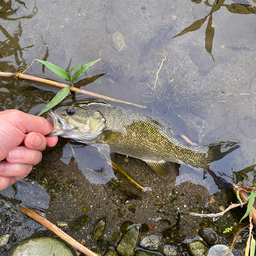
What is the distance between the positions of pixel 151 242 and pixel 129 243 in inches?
14.9

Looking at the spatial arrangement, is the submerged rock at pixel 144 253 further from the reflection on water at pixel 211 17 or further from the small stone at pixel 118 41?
the reflection on water at pixel 211 17

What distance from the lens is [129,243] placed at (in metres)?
3.21

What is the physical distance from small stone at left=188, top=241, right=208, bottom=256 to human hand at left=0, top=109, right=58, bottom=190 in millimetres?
2776

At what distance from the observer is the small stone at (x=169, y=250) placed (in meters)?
3.28

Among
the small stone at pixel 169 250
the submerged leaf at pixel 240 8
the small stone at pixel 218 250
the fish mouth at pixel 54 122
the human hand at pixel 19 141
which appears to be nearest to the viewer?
the human hand at pixel 19 141

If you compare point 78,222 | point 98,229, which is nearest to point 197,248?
point 98,229

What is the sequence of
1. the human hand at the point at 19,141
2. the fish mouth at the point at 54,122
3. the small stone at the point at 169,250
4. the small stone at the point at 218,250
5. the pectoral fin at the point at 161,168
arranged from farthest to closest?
the pectoral fin at the point at 161,168 → the small stone at the point at 169,250 → the small stone at the point at 218,250 → the fish mouth at the point at 54,122 → the human hand at the point at 19,141

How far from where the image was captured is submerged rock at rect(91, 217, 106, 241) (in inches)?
130

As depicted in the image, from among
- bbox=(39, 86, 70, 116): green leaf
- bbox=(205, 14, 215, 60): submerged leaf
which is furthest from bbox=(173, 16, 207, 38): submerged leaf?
bbox=(39, 86, 70, 116): green leaf

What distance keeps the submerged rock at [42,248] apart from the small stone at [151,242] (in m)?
1.13

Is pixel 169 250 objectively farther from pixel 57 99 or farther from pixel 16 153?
pixel 57 99

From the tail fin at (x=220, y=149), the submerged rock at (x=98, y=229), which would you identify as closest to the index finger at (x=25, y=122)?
→ the submerged rock at (x=98, y=229)

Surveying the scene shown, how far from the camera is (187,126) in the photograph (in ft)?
11.7

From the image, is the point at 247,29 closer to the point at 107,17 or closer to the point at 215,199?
the point at 107,17
